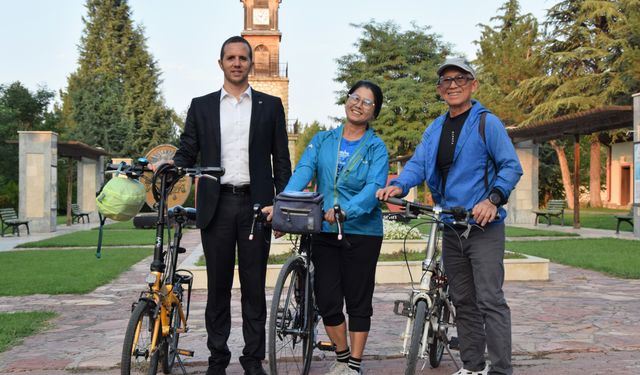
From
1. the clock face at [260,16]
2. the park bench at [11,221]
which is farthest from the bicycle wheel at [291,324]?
the clock face at [260,16]

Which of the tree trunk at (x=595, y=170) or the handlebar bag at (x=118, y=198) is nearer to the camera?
the handlebar bag at (x=118, y=198)

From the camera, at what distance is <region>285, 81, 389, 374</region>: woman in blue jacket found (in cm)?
437

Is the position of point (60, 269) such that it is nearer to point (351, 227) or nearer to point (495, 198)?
point (351, 227)

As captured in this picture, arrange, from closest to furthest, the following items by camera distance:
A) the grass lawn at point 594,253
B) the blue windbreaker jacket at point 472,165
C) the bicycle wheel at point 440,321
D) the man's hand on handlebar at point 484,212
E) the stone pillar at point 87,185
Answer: the man's hand on handlebar at point 484,212 < the blue windbreaker jacket at point 472,165 < the bicycle wheel at point 440,321 < the grass lawn at point 594,253 < the stone pillar at point 87,185

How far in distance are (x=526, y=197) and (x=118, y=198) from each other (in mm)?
23987

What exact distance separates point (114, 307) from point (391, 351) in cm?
370

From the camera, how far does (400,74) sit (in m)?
49.9

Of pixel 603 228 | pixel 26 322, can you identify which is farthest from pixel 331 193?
pixel 603 228

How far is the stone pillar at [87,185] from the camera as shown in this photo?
31.5 metres

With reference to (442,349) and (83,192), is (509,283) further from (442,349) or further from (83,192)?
(83,192)

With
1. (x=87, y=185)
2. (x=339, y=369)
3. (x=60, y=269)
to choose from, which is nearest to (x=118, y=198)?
(x=339, y=369)

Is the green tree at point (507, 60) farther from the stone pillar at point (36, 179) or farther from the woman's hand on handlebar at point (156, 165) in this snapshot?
the woman's hand on handlebar at point (156, 165)

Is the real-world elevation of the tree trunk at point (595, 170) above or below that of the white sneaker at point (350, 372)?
above

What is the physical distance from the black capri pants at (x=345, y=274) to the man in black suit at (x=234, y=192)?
0.39m
